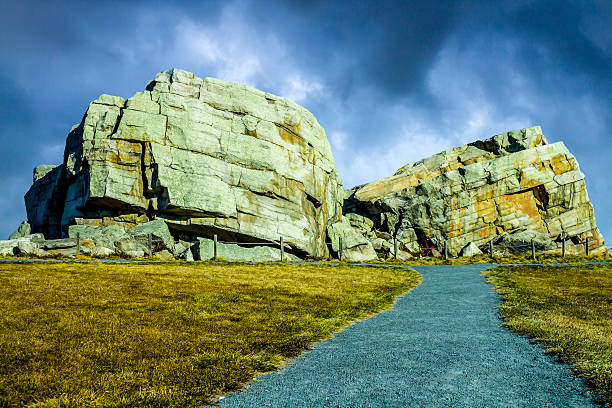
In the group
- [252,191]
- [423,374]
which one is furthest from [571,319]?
[252,191]

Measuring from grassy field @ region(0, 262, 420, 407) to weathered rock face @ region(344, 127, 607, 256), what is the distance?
4685 cm

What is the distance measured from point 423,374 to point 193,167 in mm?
39082

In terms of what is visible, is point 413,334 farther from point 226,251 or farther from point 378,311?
point 226,251

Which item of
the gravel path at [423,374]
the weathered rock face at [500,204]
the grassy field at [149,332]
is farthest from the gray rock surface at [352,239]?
the gravel path at [423,374]

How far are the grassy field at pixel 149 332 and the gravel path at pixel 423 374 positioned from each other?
0.67 meters

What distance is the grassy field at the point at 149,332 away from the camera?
522 centimetres

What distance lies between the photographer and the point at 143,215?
41.0 m

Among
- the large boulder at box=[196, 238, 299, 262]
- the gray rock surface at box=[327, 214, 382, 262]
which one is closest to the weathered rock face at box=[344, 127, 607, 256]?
the gray rock surface at box=[327, 214, 382, 262]

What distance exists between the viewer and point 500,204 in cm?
6084

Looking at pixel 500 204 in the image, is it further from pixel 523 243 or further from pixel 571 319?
pixel 571 319

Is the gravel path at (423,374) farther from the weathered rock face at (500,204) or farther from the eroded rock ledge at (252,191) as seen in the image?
the weathered rock face at (500,204)

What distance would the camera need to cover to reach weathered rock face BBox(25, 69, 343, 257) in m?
40.3

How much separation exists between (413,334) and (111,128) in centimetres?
4065

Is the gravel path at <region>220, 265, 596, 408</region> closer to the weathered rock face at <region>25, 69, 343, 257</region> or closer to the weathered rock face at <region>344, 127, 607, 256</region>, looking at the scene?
the weathered rock face at <region>25, 69, 343, 257</region>
